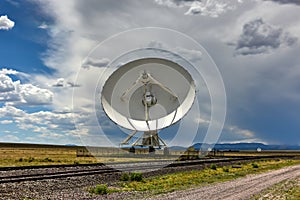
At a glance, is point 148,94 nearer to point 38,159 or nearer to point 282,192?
point 38,159

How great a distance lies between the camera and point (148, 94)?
44656 millimetres

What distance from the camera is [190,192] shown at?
741 inches

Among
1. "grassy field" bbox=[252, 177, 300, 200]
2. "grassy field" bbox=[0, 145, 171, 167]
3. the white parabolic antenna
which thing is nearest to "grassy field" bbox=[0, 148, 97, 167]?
"grassy field" bbox=[0, 145, 171, 167]

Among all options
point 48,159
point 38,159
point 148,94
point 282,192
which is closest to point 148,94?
point 148,94

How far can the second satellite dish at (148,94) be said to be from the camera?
134 feet

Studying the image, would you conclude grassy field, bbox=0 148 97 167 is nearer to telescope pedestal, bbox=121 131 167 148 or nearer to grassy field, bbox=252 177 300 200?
telescope pedestal, bbox=121 131 167 148

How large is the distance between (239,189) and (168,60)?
22006mm

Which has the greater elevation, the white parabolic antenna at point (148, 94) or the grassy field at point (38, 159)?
the white parabolic antenna at point (148, 94)

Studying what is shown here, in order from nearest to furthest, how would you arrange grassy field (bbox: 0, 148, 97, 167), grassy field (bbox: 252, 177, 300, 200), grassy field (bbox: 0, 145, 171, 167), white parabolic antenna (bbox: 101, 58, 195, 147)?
1. grassy field (bbox: 252, 177, 300, 200)
2. grassy field (bbox: 0, 148, 97, 167)
3. grassy field (bbox: 0, 145, 171, 167)
4. white parabolic antenna (bbox: 101, 58, 195, 147)

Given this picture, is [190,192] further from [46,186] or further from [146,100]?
[146,100]

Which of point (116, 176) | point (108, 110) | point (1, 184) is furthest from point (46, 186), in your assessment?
point (108, 110)

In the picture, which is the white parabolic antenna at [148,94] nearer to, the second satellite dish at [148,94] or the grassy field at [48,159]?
the second satellite dish at [148,94]

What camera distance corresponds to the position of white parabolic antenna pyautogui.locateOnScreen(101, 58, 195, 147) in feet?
134

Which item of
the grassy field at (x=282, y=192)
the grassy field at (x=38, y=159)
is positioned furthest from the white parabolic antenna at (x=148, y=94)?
the grassy field at (x=282, y=192)
